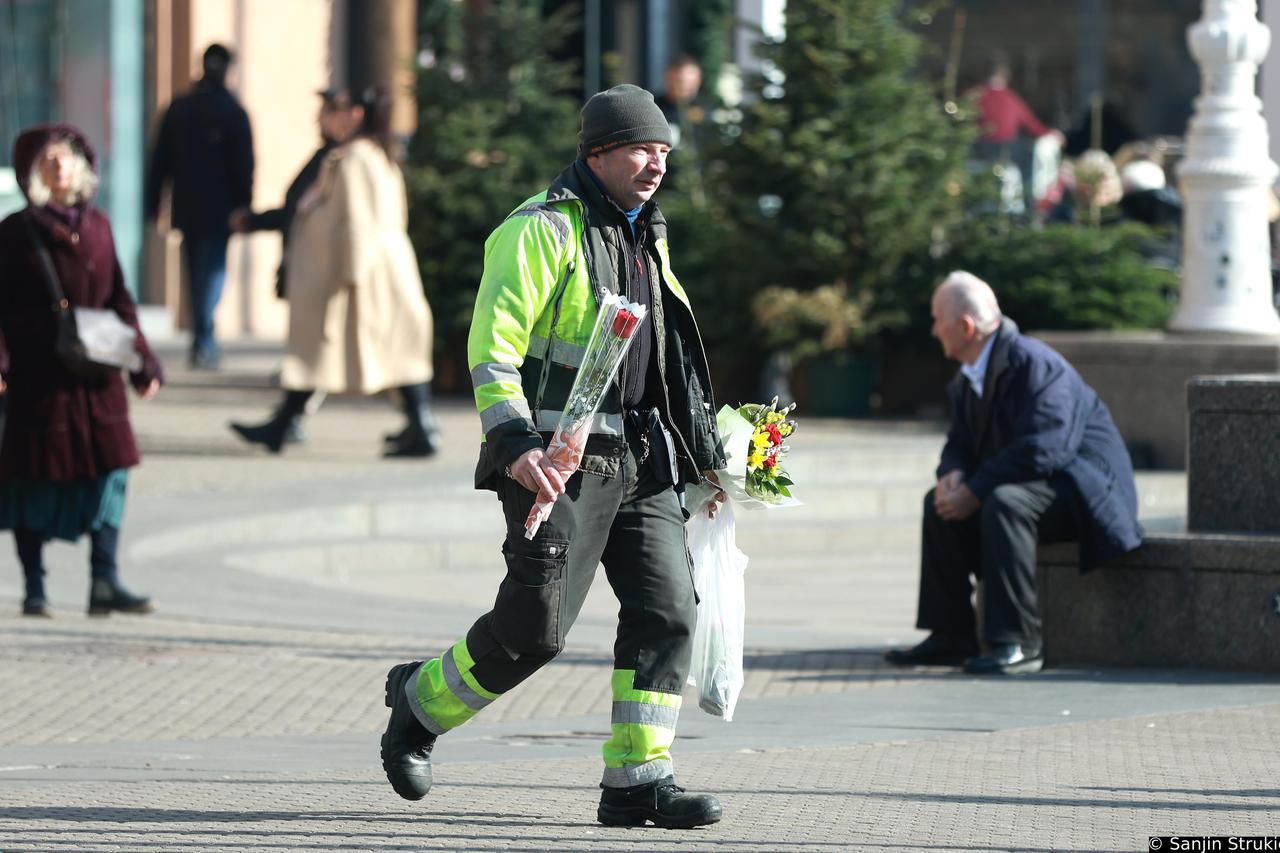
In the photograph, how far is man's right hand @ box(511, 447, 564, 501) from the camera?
5.16m

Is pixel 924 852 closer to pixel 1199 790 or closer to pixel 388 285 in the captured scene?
pixel 1199 790

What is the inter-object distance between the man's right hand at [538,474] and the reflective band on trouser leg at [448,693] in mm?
522

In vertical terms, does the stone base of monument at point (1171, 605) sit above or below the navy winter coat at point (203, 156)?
below

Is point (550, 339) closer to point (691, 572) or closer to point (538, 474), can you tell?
point (538, 474)

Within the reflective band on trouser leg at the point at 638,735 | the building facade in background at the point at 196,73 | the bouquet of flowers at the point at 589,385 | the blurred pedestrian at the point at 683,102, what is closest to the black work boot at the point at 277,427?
the building facade in background at the point at 196,73

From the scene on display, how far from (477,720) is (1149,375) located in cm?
697

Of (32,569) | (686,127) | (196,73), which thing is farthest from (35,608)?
(196,73)

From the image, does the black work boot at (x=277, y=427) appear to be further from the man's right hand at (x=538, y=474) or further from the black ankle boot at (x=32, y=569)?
the man's right hand at (x=538, y=474)

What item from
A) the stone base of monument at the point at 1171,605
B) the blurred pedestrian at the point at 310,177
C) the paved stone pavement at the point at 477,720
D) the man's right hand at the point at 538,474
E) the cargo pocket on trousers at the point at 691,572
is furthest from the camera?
the blurred pedestrian at the point at 310,177

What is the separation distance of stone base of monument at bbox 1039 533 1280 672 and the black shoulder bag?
3.32m

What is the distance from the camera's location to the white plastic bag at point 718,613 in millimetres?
5742

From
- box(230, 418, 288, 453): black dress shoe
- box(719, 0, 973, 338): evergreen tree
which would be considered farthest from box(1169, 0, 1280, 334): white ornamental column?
box(230, 418, 288, 453): black dress shoe

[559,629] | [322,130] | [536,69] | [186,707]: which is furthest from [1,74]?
[559,629]

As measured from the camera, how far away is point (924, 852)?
5.12m
